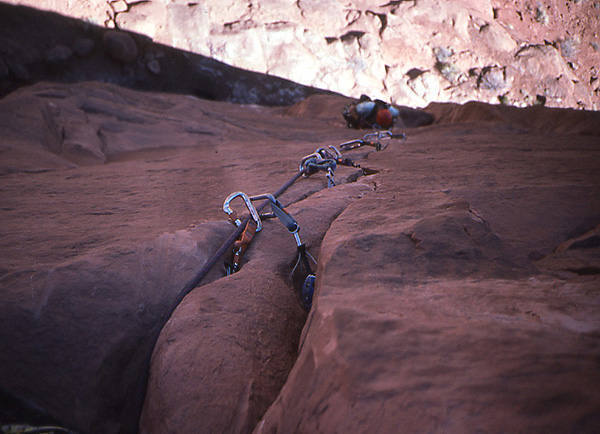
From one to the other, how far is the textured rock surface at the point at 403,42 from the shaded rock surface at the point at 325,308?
27.6 ft

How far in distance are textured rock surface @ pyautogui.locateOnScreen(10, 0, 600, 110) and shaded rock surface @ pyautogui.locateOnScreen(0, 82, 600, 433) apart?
843 centimetres

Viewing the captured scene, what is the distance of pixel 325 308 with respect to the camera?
679 mm

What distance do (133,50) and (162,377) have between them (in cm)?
901

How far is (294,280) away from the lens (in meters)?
1.15

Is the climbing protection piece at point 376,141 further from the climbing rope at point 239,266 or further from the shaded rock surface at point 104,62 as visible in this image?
the shaded rock surface at point 104,62

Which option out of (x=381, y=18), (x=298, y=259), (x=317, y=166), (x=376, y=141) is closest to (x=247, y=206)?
(x=298, y=259)

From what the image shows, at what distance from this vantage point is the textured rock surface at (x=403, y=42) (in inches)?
348

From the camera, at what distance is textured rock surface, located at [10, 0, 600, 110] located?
8828 mm

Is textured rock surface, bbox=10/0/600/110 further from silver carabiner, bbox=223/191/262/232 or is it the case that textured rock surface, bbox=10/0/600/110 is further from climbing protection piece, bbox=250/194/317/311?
climbing protection piece, bbox=250/194/317/311

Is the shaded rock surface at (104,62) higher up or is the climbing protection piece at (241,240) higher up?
the shaded rock surface at (104,62)

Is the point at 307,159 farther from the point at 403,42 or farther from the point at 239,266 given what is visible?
the point at 403,42

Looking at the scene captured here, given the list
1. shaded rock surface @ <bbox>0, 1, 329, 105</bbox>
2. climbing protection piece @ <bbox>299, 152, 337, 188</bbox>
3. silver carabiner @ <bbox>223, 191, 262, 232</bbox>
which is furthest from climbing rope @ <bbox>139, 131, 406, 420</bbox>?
shaded rock surface @ <bbox>0, 1, 329, 105</bbox>

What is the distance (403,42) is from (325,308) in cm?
1209

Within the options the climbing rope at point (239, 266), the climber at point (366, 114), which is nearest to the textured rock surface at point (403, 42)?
the climber at point (366, 114)
